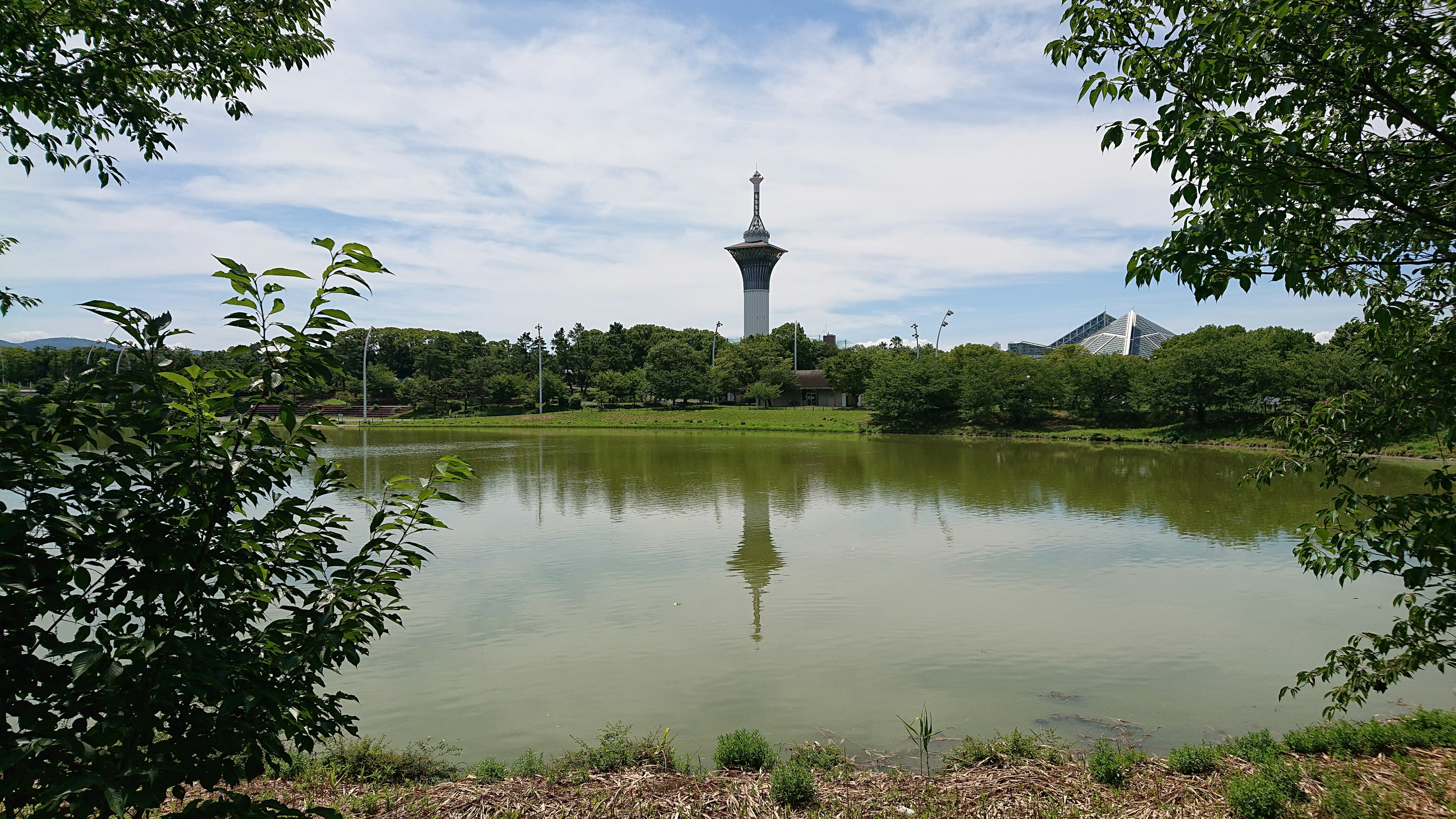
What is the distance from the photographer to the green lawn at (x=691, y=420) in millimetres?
59812

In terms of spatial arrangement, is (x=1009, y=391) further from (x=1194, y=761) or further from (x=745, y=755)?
(x=745, y=755)

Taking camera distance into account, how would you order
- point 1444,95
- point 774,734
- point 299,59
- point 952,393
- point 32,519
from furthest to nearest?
point 952,393 < point 774,734 < point 299,59 < point 1444,95 < point 32,519

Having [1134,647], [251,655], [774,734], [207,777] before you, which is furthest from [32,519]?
[1134,647]

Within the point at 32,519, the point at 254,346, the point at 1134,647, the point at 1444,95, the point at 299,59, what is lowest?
the point at 1134,647

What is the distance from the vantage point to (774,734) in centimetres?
665

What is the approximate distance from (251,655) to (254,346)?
3.75 feet

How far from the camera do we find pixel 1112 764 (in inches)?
208

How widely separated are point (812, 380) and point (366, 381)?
4750 centimetres

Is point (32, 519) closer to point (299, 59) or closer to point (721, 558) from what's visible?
point (299, 59)

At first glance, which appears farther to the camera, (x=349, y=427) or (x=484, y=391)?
(x=484, y=391)

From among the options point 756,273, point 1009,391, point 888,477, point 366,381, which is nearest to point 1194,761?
point 888,477

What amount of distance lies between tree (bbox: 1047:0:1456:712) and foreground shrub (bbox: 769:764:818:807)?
310 centimetres

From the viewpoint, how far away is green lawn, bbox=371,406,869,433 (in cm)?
5981

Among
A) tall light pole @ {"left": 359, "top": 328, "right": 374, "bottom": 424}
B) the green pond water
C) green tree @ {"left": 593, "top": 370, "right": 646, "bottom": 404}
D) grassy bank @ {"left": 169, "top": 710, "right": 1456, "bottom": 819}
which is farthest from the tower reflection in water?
green tree @ {"left": 593, "top": 370, "right": 646, "bottom": 404}
